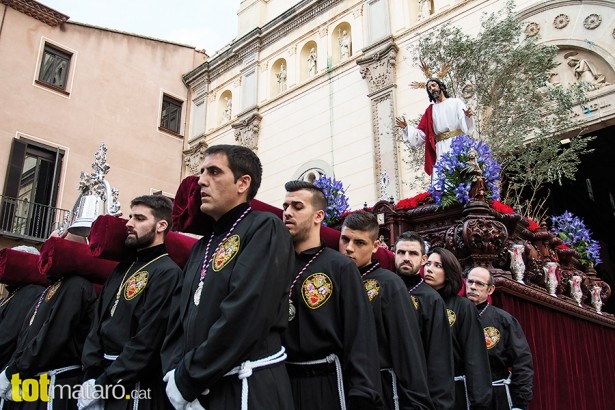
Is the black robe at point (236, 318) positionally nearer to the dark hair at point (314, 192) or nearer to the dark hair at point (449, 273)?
the dark hair at point (314, 192)

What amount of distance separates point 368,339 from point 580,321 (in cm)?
499

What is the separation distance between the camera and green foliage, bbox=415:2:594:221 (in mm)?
9031

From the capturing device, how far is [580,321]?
20.7 feet

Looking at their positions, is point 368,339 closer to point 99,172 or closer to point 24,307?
point 24,307

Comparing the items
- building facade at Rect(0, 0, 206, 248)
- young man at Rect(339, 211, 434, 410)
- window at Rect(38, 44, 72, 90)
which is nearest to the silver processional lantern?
young man at Rect(339, 211, 434, 410)

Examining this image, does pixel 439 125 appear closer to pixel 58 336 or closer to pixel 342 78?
pixel 58 336

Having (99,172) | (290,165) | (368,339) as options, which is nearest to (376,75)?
(290,165)

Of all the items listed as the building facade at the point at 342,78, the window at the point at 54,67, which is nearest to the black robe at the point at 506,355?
the building facade at the point at 342,78

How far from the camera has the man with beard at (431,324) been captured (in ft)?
9.33

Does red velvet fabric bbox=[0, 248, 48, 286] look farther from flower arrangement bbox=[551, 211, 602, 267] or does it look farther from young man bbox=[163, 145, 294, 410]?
flower arrangement bbox=[551, 211, 602, 267]

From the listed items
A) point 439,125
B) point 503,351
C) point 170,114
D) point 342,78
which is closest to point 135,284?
point 503,351

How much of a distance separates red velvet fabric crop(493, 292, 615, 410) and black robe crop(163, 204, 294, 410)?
3.17 meters

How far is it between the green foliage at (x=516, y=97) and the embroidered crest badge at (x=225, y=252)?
25.1 ft

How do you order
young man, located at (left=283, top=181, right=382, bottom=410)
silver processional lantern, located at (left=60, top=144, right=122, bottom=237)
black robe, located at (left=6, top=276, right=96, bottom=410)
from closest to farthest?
young man, located at (left=283, top=181, right=382, bottom=410) < black robe, located at (left=6, top=276, right=96, bottom=410) < silver processional lantern, located at (left=60, top=144, right=122, bottom=237)
